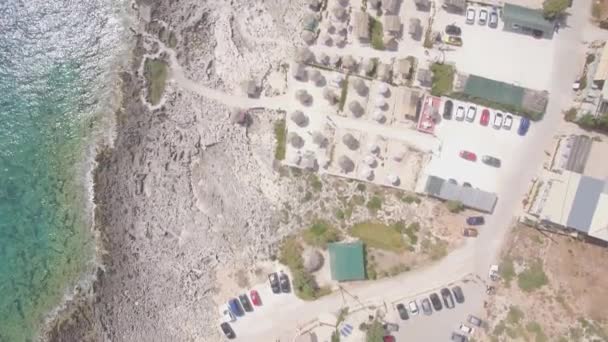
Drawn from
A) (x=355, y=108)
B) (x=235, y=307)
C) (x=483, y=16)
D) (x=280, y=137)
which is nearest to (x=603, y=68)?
(x=483, y=16)

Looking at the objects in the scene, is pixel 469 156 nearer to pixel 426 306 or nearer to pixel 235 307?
pixel 426 306

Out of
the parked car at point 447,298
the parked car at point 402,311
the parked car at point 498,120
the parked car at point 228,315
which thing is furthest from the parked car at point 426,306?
the parked car at point 228,315

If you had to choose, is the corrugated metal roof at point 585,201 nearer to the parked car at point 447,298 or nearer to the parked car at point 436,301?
the parked car at point 447,298

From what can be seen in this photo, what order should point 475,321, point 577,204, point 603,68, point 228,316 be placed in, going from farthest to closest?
1. point 228,316
2. point 475,321
3. point 603,68
4. point 577,204

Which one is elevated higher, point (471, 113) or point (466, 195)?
point (471, 113)

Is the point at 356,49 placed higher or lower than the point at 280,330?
higher

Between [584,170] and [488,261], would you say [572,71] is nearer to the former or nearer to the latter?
[584,170]

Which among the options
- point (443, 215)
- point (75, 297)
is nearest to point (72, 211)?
point (75, 297)
